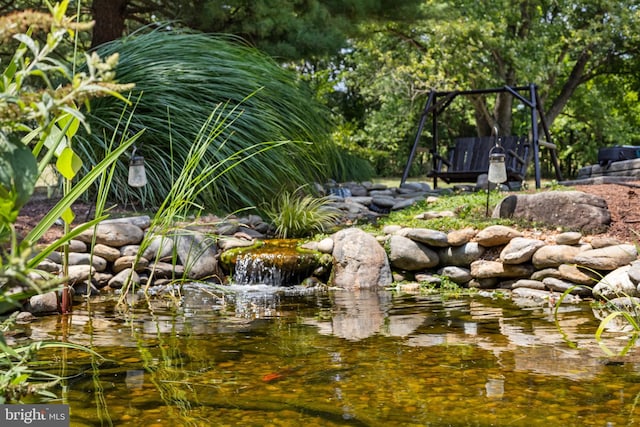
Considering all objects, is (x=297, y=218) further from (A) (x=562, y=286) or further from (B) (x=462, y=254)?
(A) (x=562, y=286)

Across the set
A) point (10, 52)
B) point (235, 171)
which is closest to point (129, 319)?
point (235, 171)

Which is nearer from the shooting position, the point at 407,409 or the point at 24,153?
the point at 24,153

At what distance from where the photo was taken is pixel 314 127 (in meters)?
7.47

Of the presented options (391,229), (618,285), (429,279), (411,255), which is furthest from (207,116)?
(618,285)

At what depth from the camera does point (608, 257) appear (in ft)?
15.7

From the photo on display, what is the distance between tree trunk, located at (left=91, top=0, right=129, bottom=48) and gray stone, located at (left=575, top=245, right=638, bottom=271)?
20.4ft

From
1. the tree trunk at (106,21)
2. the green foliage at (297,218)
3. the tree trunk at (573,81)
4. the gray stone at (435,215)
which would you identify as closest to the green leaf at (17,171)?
the green foliage at (297,218)

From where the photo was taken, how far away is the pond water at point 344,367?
225 cm

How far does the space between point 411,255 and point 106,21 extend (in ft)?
17.1

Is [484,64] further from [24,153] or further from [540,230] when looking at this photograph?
[24,153]

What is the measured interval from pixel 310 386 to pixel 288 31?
23.0ft

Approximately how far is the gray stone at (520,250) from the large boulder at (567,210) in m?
0.58

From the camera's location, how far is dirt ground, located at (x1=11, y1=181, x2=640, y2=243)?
552 cm

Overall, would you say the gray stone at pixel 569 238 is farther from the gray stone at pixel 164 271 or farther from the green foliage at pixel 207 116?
the gray stone at pixel 164 271
